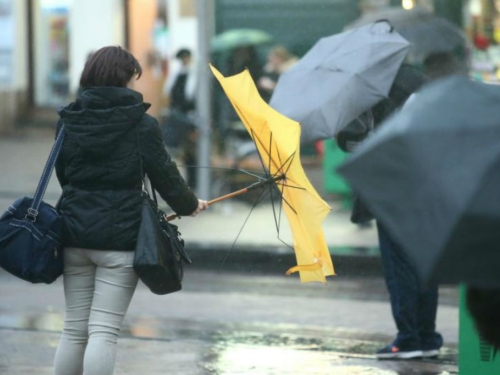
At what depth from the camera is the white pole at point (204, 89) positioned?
38.0ft

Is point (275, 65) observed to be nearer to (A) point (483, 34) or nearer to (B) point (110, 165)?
(A) point (483, 34)

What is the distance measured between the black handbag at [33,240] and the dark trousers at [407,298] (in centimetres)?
223

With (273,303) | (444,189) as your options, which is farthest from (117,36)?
(444,189)

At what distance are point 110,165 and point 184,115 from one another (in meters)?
7.74

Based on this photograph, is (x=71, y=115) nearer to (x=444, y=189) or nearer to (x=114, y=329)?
(x=114, y=329)

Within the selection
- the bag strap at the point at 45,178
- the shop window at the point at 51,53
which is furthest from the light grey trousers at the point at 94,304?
the shop window at the point at 51,53

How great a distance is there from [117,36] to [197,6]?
539cm

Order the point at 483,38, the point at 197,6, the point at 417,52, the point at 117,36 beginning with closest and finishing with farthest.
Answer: the point at 417,52 < the point at 483,38 < the point at 197,6 < the point at 117,36

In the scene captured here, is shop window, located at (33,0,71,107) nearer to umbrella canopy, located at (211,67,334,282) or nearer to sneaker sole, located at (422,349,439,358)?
sneaker sole, located at (422,349,439,358)

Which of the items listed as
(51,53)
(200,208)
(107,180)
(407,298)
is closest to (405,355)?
(407,298)

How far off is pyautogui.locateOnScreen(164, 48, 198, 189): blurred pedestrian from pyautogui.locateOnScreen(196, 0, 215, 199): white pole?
218 millimetres

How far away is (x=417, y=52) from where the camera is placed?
9.42 metres

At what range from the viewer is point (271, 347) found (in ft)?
22.9

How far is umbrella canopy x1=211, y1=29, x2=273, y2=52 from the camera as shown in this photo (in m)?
11.7
